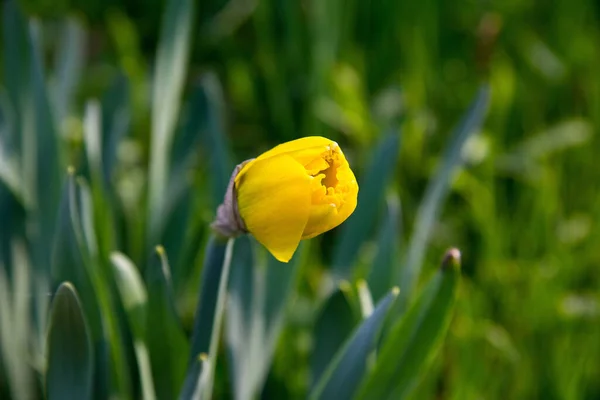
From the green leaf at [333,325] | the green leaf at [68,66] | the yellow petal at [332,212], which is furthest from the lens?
the green leaf at [68,66]

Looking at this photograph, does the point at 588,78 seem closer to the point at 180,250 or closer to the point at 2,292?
the point at 180,250

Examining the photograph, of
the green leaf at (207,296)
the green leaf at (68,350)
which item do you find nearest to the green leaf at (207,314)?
the green leaf at (207,296)

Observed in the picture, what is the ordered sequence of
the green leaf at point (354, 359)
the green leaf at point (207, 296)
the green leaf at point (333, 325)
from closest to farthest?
the green leaf at point (207, 296) < the green leaf at point (354, 359) < the green leaf at point (333, 325)

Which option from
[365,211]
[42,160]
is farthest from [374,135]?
[42,160]

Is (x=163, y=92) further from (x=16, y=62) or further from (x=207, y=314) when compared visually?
(x=207, y=314)

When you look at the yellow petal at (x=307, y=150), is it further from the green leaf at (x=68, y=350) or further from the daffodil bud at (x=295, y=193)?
the green leaf at (x=68, y=350)
